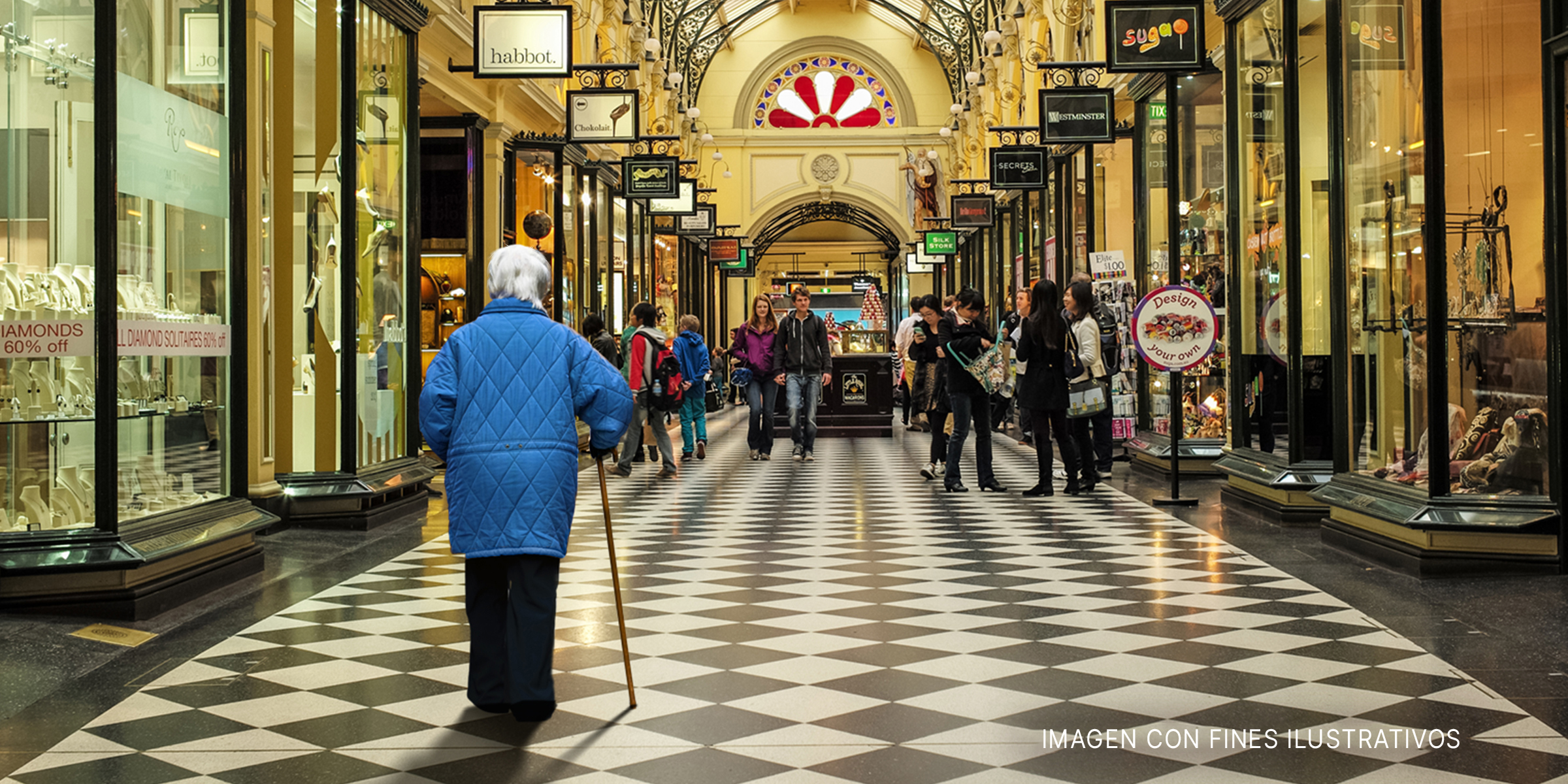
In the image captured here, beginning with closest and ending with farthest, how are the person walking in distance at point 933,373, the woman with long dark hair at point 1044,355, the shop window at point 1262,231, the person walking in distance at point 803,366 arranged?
the shop window at point 1262,231 < the woman with long dark hair at point 1044,355 < the person walking in distance at point 933,373 < the person walking in distance at point 803,366

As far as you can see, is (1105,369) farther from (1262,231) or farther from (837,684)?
(837,684)

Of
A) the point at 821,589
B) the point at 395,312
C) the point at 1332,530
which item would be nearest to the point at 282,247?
the point at 395,312

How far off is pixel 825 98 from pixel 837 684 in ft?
107

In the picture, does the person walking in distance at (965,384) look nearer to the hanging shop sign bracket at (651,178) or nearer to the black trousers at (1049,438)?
the black trousers at (1049,438)

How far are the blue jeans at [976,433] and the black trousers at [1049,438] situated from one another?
493 millimetres

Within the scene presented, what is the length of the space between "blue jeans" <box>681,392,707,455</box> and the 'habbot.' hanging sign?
13.1ft

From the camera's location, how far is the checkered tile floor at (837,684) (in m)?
3.57

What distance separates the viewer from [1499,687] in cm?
428

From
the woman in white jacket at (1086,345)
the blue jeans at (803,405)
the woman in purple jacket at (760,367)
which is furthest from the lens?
the blue jeans at (803,405)

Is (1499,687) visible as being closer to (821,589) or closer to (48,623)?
(821,589)

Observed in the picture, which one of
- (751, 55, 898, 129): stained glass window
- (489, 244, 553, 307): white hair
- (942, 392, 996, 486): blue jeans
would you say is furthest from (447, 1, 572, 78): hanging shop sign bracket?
(751, 55, 898, 129): stained glass window

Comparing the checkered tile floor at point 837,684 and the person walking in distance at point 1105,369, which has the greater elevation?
the person walking in distance at point 1105,369

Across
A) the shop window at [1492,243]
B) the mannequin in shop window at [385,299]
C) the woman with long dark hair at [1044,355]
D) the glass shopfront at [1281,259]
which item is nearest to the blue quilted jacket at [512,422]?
the shop window at [1492,243]

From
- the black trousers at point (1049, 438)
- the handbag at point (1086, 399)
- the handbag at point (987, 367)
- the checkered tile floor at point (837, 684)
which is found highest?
the handbag at point (987, 367)
